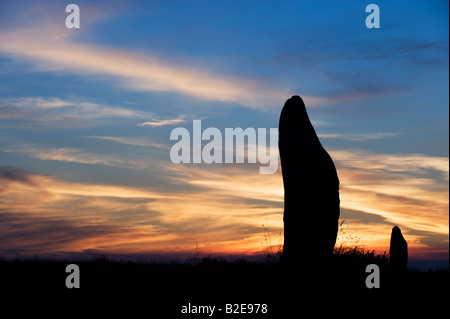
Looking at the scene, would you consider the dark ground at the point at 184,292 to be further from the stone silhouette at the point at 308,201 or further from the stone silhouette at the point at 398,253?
the stone silhouette at the point at 398,253

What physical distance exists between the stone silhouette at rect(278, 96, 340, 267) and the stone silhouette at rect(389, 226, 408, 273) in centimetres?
216

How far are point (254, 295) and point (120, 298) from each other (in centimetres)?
217

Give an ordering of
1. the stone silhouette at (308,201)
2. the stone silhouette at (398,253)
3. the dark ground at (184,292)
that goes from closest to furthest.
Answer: the dark ground at (184,292) → the stone silhouette at (308,201) → the stone silhouette at (398,253)

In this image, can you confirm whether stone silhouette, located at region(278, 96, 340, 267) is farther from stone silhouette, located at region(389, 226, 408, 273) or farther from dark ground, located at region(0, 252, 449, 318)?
stone silhouette, located at region(389, 226, 408, 273)

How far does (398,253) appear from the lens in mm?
13812

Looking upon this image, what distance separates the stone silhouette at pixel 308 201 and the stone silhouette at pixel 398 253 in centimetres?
216

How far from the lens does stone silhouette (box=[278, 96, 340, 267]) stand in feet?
41.0

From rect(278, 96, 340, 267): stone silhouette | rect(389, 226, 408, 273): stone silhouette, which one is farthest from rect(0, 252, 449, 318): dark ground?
rect(389, 226, 408, 273): stone silhouette

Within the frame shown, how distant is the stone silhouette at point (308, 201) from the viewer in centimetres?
1251

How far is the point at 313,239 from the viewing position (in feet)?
41.0

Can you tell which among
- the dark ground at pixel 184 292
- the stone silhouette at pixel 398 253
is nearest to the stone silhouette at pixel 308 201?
the dark ground at pixel 184 292
